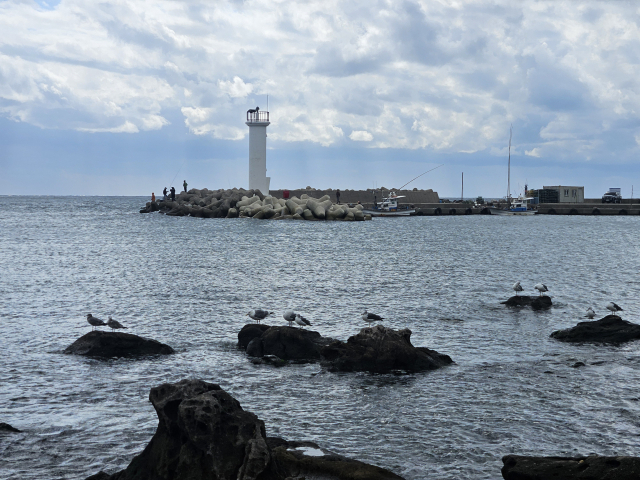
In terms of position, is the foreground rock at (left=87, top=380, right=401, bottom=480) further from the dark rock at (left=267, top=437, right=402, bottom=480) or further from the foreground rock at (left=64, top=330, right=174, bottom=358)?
the foreground rock at (left=64, top=330, right=174, bottom=358)

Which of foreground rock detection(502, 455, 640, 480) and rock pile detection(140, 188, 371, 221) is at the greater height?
rock pile detection(140, 188, 371, 221)

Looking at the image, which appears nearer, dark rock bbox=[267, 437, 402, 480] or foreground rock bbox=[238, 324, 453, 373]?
dark rock bbox=[267, 437, 402, 480]

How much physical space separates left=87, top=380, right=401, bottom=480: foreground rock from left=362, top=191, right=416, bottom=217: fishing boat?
6911cm

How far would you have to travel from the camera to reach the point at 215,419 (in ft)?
20.9

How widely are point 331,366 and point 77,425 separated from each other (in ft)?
15.5

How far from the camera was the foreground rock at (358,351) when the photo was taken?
461 inches

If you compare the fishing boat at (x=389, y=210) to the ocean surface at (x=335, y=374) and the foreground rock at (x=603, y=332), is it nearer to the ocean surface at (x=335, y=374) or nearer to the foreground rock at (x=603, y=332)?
the ocean surface at (x=335, y=374)

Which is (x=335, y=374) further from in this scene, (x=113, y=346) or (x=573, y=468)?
(x=573, y=468)

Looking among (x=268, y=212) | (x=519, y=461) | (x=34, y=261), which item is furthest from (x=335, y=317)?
(x=268, y=212)

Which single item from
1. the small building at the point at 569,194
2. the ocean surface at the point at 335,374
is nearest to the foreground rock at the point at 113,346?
the ocean surface at the point at 335,374

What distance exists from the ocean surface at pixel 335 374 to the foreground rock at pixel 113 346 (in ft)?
0.96

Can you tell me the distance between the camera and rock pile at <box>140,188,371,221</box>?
62.6 m

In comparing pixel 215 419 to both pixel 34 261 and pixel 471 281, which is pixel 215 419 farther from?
pixel 34 261

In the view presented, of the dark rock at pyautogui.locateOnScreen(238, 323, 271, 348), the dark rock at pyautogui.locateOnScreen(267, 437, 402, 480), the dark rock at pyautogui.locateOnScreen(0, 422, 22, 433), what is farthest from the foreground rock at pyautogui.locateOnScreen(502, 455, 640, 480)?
the dark rock at pyautogui.locateOnScreen(238, 323, 271, 348)
